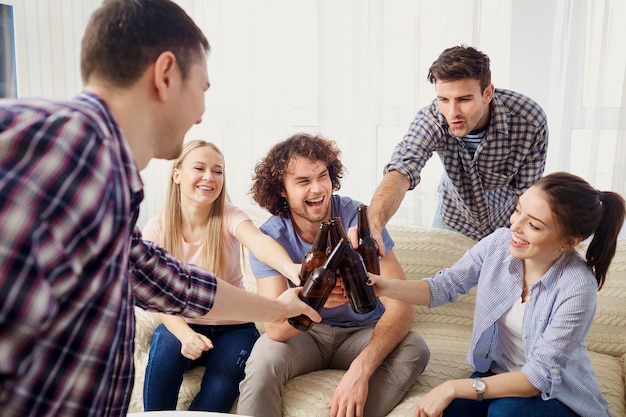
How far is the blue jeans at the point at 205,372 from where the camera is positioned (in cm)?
199

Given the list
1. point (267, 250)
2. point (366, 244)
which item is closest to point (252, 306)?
point (366, 244)

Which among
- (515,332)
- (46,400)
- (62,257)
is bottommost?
(515,332)

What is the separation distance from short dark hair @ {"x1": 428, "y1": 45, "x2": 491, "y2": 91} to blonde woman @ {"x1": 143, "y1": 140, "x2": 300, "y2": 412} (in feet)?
2.86

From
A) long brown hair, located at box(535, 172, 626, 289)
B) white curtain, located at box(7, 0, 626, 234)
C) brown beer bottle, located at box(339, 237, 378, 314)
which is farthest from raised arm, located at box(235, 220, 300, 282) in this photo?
white curtain, located at box(7, 0, 626, 234)

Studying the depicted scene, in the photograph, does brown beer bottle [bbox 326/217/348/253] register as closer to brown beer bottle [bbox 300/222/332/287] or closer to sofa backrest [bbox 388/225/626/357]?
brown beer bottle [bbox 300/222/332/287]

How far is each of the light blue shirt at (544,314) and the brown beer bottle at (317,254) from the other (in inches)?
15.5

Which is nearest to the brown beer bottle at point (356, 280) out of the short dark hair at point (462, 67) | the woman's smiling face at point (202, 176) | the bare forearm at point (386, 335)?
the bare forearm at point (386, 335)

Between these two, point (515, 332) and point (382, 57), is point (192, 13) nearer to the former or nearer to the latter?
point (382, 57)

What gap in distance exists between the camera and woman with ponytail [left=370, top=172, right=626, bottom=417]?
→ 160 centimetres

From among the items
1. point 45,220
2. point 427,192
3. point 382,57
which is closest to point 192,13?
point 382,57

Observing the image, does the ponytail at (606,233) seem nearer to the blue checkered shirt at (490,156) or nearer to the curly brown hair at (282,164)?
the blue checkered shirt at (490,156)

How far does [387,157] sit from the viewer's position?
11.3 ft

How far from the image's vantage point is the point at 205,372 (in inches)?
81.3

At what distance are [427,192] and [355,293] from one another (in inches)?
71.0
